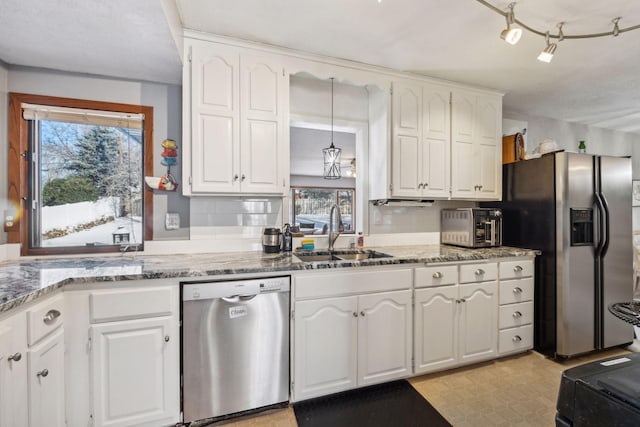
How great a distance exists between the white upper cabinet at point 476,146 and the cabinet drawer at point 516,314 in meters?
0.98

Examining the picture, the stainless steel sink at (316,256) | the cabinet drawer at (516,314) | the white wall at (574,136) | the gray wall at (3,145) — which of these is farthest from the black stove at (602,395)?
the white wall at (574,136)

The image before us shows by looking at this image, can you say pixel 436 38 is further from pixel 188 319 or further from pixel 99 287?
pixel 99 287

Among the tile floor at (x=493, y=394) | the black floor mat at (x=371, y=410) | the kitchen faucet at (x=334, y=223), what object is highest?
the kitchen faucet at (x=334, y=223)

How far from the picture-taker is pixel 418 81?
2455mm

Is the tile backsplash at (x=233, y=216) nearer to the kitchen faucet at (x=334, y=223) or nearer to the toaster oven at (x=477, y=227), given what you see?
the kitchen faucet at (x=334, y=223)

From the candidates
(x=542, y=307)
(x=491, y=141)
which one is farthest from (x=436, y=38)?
(x=542, y=307)

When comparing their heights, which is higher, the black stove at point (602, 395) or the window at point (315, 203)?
the window at point (315, 203)

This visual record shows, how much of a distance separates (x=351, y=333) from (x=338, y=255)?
678mm

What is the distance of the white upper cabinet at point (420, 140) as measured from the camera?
2398 millimetres

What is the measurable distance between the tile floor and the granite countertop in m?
0.89

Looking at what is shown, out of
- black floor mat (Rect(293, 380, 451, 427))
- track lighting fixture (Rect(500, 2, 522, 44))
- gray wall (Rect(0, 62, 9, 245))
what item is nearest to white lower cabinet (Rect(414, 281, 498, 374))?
black floor mat (Rect(293, 380, 451, 427))

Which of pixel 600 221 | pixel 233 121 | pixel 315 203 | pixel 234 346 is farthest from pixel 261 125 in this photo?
pixel 315 203

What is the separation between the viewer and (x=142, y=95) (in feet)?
6.91

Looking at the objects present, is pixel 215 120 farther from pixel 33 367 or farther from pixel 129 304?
pixel 33 367
